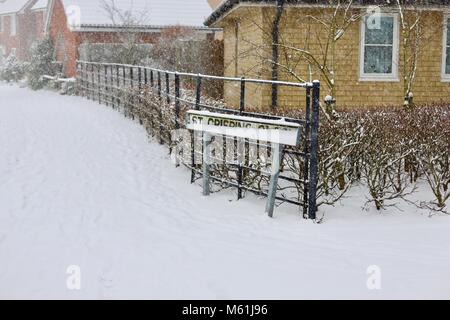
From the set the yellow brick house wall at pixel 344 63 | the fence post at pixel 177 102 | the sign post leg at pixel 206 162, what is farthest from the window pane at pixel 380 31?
the sign post leg at pixel 206 162

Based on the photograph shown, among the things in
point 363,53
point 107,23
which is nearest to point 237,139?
point 363,53

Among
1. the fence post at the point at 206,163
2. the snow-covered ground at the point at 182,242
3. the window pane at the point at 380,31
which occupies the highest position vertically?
the window pane at the point at 380,31

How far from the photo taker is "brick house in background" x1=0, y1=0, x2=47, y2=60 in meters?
44.2

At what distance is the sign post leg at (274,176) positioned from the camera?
7.63m

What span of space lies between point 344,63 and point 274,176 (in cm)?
748

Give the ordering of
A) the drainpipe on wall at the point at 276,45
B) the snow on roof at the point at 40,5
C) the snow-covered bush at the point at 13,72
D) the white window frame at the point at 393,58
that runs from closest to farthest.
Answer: the drainpipe on wall at the point at 276,45, the white window frame at the point at 393,58, the snow-covered bush at the point at 13,72, the snow on roof at the point at 40,5

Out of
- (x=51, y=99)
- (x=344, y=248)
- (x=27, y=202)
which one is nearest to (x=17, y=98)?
(x=51, y=99)

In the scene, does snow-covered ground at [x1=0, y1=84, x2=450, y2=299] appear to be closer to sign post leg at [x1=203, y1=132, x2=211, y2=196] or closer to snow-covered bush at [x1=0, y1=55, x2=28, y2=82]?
sign post leg at [x1=203, y1=132, x2=211, y2=196]

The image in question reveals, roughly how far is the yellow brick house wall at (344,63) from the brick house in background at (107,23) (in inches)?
535

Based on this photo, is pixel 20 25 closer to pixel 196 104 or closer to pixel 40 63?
pixel 40 63

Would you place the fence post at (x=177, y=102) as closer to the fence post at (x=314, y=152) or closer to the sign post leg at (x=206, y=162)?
the sign post leg at (x=206, y=162)

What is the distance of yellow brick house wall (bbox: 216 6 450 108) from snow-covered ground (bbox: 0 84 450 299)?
4.37m

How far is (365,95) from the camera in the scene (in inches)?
A: 577
